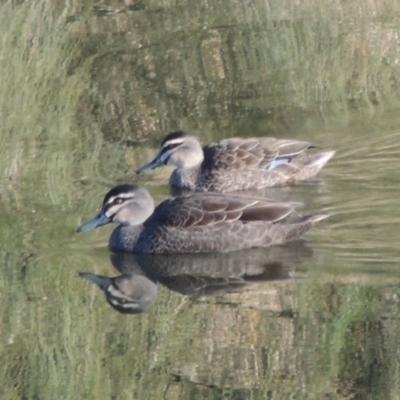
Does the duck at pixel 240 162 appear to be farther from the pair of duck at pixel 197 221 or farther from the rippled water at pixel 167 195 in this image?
the pair of duck at pixel 197 221

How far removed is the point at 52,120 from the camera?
14.5 meters

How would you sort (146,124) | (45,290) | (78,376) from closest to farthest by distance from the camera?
(78,376) < (45,290) < (146,124)

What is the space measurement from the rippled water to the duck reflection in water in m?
0.03

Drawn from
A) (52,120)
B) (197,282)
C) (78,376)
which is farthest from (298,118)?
(78,376)

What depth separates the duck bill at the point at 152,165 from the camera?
13.3 m

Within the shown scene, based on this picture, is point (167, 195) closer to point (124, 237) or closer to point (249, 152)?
point (249, 152)

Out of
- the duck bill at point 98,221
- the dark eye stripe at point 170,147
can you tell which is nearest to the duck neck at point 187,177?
the dark eye stripe at point 170,147

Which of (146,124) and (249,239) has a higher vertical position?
(146,124)

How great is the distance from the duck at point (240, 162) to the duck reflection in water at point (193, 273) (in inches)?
84.7

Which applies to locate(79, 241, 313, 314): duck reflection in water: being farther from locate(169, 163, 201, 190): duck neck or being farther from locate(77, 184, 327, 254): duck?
locate(169, 163, 201, 190): duck neck

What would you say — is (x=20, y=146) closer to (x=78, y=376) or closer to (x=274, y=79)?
(x=274, y=79)

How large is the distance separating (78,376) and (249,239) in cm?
295

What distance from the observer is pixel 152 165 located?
528 inches

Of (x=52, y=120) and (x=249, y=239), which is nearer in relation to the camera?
(x=249, y=239)
